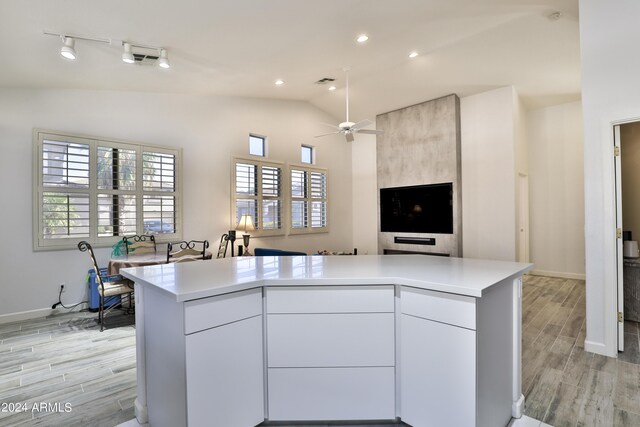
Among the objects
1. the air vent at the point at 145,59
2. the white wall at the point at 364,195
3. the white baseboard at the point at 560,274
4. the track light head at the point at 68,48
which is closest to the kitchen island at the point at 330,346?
the track light head at the point at 68,48

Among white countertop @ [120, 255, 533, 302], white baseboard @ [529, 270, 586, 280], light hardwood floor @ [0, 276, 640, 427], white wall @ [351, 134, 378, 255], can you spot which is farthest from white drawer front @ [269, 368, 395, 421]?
white baseboard @ [529, 270, 586, 280]

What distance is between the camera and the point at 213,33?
329 centimetres

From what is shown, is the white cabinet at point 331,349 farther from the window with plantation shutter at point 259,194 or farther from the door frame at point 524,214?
the door frame at point 524,214

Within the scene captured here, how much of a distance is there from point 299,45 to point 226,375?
3675mm

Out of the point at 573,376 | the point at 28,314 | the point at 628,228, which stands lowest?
the point at 573,376

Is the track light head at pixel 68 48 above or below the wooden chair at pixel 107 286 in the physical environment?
above

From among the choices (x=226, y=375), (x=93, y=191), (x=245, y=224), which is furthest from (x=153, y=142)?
(x=226, y=375)

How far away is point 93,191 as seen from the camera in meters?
4.22

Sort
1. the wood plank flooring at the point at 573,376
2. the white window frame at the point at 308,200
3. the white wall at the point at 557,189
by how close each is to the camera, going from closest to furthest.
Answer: the wood plank flooring at the point at 573,376
the white wall at the point at 557,189
the white window frame at the point at 308,200

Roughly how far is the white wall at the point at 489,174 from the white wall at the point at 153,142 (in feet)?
9.44

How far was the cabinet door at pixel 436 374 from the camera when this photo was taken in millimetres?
1521

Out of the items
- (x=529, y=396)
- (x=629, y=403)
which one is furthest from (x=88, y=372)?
(x=629, y=403)

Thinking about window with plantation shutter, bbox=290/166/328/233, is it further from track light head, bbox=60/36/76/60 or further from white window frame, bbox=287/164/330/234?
track light head, bbox=60/36/76/60

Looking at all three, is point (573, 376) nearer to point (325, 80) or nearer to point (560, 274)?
point (560, 274)
